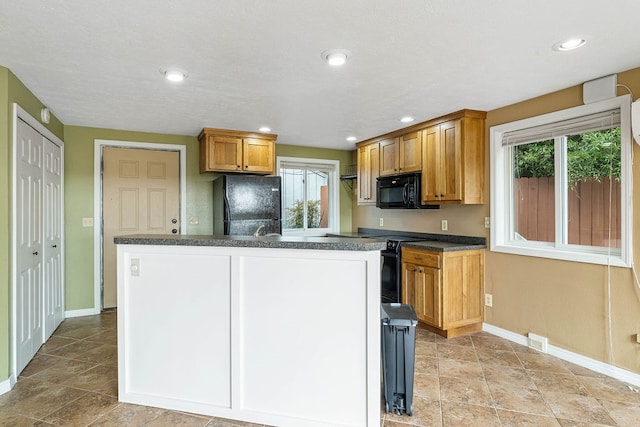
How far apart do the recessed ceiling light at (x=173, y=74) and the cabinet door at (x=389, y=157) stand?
267cm

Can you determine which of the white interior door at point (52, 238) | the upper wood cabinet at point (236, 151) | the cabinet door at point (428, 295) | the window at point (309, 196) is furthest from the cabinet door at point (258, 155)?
the cabinet door at point (428, 295)

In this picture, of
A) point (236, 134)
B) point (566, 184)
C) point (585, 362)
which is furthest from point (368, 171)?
point (585, 362)

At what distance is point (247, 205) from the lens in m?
4.46

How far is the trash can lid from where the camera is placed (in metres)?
2.24

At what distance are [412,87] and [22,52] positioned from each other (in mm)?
2675

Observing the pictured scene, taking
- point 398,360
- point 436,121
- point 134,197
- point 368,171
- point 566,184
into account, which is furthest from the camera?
point 368,171

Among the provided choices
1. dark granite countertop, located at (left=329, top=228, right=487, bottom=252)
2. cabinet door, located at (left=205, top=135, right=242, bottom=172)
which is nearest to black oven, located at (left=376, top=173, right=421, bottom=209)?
dark granite countertop, located at (left=329, top=228, right=487, bottom=252)

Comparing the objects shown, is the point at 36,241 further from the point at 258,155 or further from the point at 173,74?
the point at 258,155

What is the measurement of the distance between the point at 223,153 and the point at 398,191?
2.16 m

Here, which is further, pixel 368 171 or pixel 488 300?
pixel 368 171

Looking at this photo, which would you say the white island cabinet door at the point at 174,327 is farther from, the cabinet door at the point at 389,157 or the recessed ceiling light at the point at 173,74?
the cabinet door at the point at 389,157

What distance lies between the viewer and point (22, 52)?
7.47 ft

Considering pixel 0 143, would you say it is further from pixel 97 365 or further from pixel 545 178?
pixel 545 178

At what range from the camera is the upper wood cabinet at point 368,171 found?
4934mm
